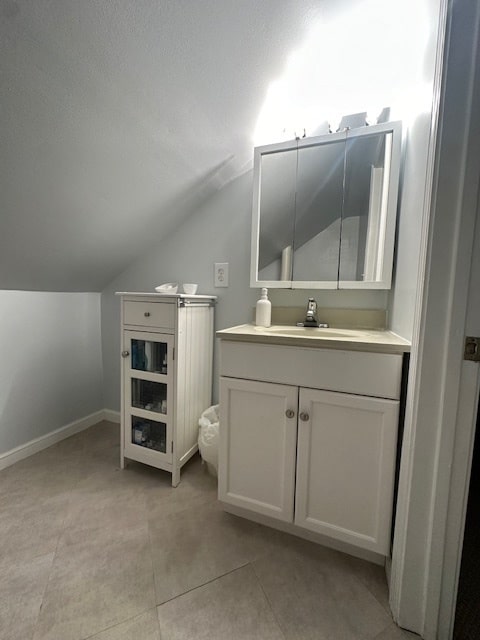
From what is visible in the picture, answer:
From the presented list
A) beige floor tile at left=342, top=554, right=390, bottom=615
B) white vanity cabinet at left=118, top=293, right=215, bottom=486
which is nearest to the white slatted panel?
white vanity cabinet at left=118, top=293, right=215, bottom=486

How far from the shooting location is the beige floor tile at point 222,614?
31.0 inches

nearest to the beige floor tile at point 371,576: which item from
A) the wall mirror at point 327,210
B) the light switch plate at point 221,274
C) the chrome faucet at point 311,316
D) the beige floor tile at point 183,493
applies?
the beige floor tile at point 183,493

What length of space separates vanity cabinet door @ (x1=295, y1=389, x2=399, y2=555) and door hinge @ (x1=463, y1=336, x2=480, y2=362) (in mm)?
275

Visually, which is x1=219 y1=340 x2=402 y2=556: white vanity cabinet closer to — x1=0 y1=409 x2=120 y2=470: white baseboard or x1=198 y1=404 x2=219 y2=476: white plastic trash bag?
x1=198 y1=404 x2=219 y2=476: white plastic trash bag

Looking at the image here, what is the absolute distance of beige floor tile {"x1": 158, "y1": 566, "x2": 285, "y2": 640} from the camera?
0.79 m

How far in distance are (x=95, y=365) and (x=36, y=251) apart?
99cm

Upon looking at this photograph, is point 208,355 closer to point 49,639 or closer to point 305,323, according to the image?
point 305,323

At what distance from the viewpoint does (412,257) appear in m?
0.97

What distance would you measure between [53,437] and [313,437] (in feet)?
5.62

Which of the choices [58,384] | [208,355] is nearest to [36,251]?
[58,384]

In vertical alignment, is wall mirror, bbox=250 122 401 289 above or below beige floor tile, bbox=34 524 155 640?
above

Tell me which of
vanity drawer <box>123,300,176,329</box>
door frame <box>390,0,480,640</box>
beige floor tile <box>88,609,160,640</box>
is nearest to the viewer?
door frame <box>390,0,480,640</box>

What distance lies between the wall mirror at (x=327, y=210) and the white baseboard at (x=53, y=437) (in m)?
1.60

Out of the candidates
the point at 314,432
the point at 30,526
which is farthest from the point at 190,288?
the point at 30,526
